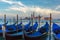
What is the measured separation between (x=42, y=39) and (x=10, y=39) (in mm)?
767

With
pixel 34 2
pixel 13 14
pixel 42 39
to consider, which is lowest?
pixel 42 39

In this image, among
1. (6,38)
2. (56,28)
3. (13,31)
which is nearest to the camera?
(6,38)

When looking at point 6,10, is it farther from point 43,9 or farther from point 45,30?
point 45,30

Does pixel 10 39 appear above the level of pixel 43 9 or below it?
below

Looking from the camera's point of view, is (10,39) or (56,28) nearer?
(10,39)

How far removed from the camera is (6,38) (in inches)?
144

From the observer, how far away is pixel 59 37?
129 inches

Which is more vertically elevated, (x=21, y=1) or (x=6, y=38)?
(x=21, y=1)

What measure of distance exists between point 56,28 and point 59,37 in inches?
30.7

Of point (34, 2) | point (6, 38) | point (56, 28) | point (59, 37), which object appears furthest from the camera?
point (34, 2)

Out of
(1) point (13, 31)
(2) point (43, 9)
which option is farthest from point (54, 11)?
(1) point (13, 31)

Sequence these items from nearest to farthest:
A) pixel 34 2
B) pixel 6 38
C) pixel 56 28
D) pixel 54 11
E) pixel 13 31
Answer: pixel 6 38, pixel 56 28, pixel 13 31, pixel 54 11, pixel 34 2

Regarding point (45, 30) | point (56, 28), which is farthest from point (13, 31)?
point (56, 28)

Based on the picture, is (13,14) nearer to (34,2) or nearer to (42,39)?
(34,2)
